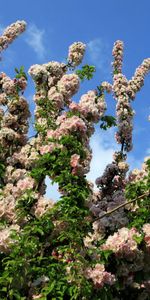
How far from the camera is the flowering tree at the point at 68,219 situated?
7.24m

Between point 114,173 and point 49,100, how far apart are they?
2204mm

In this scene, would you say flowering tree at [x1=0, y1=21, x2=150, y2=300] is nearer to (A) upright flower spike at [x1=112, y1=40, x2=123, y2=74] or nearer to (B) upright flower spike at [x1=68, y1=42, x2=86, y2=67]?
(B) upright flower spike at [x1=68, y1=42, x2=86, y2=67]

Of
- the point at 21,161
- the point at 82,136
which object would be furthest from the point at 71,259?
the point at 21,161

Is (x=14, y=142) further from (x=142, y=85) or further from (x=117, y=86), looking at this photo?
(x=142, y=85)

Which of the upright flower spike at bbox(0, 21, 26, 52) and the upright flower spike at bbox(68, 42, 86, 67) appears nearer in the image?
the upright flower spike at bbox(68, 42, 86, 67)

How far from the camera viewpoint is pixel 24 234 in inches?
297

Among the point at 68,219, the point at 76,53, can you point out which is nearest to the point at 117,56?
the point at 76,53

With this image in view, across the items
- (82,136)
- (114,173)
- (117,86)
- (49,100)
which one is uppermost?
(117,86)

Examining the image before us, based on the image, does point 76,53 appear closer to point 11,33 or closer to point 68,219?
point 11,33

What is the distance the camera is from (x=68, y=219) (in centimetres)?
754

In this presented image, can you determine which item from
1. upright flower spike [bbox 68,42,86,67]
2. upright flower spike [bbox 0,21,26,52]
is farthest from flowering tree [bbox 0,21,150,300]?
upright flower spike [bbox 0,21,26,52]

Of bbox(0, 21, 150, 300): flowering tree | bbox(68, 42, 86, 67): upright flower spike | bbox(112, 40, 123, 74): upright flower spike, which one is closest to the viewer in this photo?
bbox(0, 21, 150, 300): flowering tree

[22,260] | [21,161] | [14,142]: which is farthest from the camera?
[14,142]

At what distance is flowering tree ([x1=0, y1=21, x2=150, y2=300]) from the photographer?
724 centimetres
